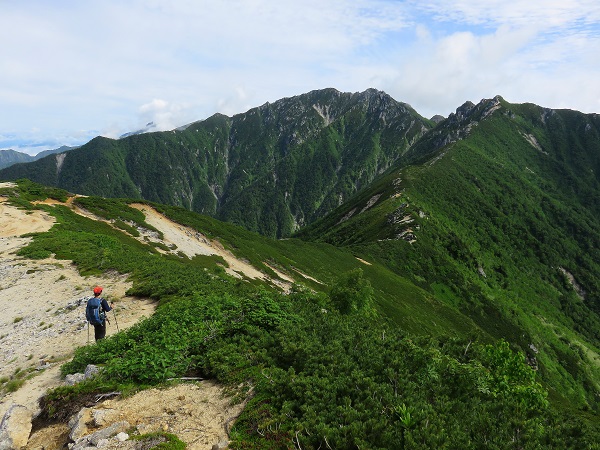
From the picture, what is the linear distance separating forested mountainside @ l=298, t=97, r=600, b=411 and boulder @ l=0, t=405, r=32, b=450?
278ft

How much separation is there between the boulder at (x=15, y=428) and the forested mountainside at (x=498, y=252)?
278ft

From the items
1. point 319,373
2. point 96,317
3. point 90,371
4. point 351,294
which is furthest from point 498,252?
point 90,371

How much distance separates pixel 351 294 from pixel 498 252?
471 feet

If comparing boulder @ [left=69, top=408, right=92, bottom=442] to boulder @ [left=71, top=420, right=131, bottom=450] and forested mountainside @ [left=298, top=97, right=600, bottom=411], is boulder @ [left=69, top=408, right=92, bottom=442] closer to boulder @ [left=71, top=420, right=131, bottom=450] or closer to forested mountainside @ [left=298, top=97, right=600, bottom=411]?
boulder @ [left=71, top=420, right=131, bottom=450]

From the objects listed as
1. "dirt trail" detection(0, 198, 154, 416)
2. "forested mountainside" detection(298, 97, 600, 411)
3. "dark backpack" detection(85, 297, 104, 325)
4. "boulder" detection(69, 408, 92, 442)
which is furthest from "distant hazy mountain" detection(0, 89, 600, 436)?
"dark backpack" detection(85, 297, 104, 325)

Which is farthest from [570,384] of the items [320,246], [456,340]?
[456,340]

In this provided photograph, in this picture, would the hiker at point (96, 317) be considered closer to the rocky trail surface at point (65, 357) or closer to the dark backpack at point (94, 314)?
the dark backpack at point (94, 314)

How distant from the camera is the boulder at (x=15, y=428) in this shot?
9.62 m

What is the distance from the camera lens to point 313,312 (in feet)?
58.5

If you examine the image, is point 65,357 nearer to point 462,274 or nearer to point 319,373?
point 319,373

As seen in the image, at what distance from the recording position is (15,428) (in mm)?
10094

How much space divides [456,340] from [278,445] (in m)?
11.3

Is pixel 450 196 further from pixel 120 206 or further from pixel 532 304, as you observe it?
pixel 120 206

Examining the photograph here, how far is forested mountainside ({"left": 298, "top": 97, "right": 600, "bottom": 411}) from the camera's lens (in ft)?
335
